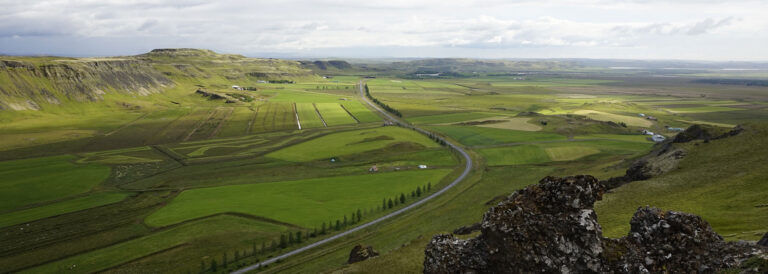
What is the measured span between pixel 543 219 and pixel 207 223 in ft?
254

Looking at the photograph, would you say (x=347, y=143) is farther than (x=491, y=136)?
No

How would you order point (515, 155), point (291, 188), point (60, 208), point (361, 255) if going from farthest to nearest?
point (515, 155) → point (291, 188) → point (60, 208) → point (361, 255)

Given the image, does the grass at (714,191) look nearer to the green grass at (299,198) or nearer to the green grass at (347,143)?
the green grass at (299,198)

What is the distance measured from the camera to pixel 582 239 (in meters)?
23.4

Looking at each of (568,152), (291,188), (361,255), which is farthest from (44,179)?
(568,152)

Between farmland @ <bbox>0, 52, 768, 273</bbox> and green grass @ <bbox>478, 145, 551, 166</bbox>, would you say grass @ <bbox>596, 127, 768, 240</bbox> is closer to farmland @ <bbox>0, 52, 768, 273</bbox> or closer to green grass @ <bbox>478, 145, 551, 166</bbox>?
farmland @ <bbox>0, 52, 768, 273</bbox>

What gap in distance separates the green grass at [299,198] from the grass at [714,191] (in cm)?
5382

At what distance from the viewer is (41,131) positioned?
183m

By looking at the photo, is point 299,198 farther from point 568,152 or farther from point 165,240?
point 568,152

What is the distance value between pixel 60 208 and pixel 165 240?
1530 inches

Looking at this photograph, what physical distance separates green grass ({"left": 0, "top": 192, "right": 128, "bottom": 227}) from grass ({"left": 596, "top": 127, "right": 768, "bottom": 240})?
110 m

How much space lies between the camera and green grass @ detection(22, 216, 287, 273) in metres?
67.1

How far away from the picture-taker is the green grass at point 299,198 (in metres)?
89.0

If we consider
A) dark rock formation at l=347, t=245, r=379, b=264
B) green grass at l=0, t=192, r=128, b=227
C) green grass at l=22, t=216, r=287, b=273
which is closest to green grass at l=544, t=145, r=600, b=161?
dark rock formation at l=347, t=245, r=379, b=264
